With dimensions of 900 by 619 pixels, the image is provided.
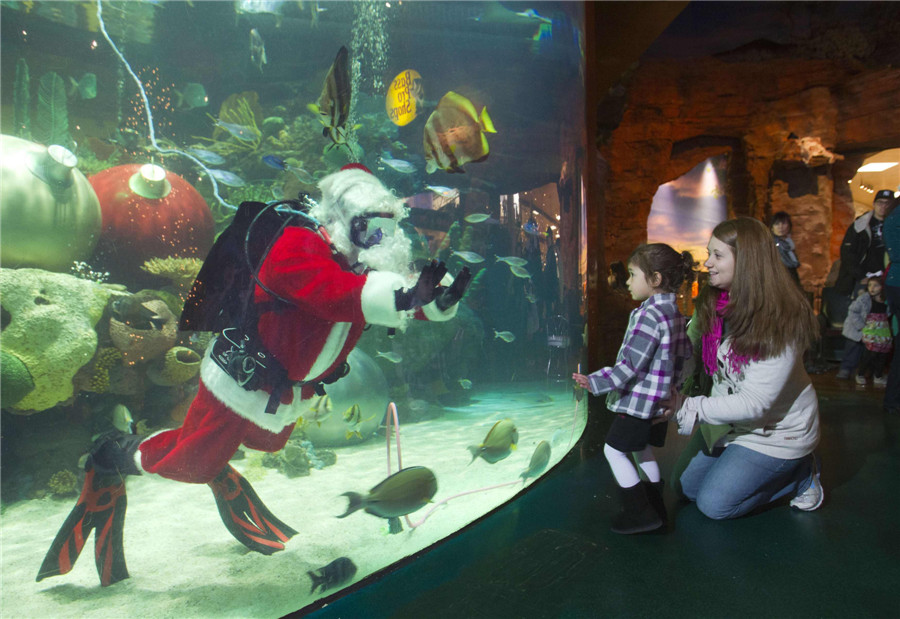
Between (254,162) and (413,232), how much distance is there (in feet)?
2.22

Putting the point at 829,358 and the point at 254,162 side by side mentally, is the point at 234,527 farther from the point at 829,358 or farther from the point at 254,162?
the point at 829,358

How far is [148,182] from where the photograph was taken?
151 centimetres

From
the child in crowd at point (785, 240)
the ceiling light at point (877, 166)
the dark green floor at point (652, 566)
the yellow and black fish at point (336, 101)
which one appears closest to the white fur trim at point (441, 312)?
the yellow and black fish at point (336, 101)

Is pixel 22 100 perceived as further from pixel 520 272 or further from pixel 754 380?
pixel 754 380

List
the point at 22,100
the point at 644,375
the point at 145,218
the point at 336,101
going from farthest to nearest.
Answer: the point at 644,375
the point at 336,101
the point at 145,218
the point at 22,100

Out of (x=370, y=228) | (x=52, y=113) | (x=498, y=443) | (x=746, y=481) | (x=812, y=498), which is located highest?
(x=52, y=113)

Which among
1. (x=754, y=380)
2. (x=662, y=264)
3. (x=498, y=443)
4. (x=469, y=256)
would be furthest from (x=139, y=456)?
(x=754, y=380)

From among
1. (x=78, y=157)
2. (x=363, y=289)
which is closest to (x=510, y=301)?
(x=363, y=289)

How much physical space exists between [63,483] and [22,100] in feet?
3.42

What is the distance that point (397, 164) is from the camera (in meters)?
2.06

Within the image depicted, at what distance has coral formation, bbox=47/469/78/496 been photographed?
1.41m

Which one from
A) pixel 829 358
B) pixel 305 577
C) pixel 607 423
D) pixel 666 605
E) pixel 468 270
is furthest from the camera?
pixel 829 358

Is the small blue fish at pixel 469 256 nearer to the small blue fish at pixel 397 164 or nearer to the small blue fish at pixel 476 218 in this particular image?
the small blue fish at pixel 476 218

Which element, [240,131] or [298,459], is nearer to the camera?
[240,131]
